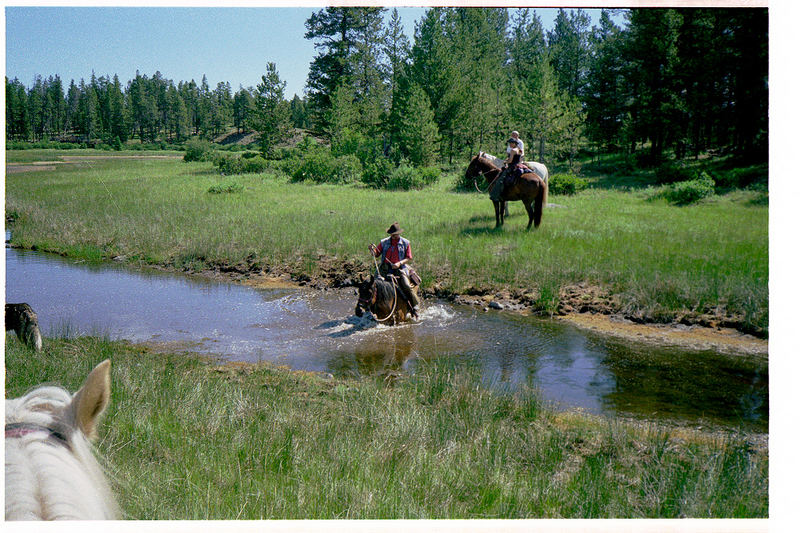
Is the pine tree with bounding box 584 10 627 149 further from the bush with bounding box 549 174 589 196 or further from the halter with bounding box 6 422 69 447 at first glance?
the halter with bounding box 6 422 69 447

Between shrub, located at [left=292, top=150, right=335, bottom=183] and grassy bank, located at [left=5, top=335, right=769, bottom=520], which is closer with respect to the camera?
grassy bank, located at [left=5, top=335, right=769, bottom=520]

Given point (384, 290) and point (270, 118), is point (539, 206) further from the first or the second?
point (270, 118)

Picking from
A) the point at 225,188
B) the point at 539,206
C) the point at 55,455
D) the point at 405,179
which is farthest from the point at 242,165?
the point at 55,455

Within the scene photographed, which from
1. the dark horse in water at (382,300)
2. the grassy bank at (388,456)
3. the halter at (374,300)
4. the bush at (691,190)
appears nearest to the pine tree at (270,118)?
the bush at (691,190)

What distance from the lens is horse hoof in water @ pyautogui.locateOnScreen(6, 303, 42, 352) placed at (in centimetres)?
594

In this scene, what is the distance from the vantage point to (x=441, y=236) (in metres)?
12.4

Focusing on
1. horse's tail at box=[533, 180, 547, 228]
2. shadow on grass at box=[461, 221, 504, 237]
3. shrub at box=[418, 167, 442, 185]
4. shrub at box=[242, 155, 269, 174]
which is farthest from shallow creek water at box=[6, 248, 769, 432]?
shrub at box=[242, 155, 269, 174]

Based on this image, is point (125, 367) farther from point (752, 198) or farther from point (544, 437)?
point (752, 198)

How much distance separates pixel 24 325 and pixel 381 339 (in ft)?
13.7

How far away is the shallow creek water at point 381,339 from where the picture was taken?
5957 millimetres

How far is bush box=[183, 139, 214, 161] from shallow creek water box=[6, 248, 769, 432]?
2.83 metres

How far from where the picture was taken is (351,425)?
4570mm

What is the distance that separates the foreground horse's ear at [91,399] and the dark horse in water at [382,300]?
20.4ft

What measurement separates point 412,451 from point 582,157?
23441mm
